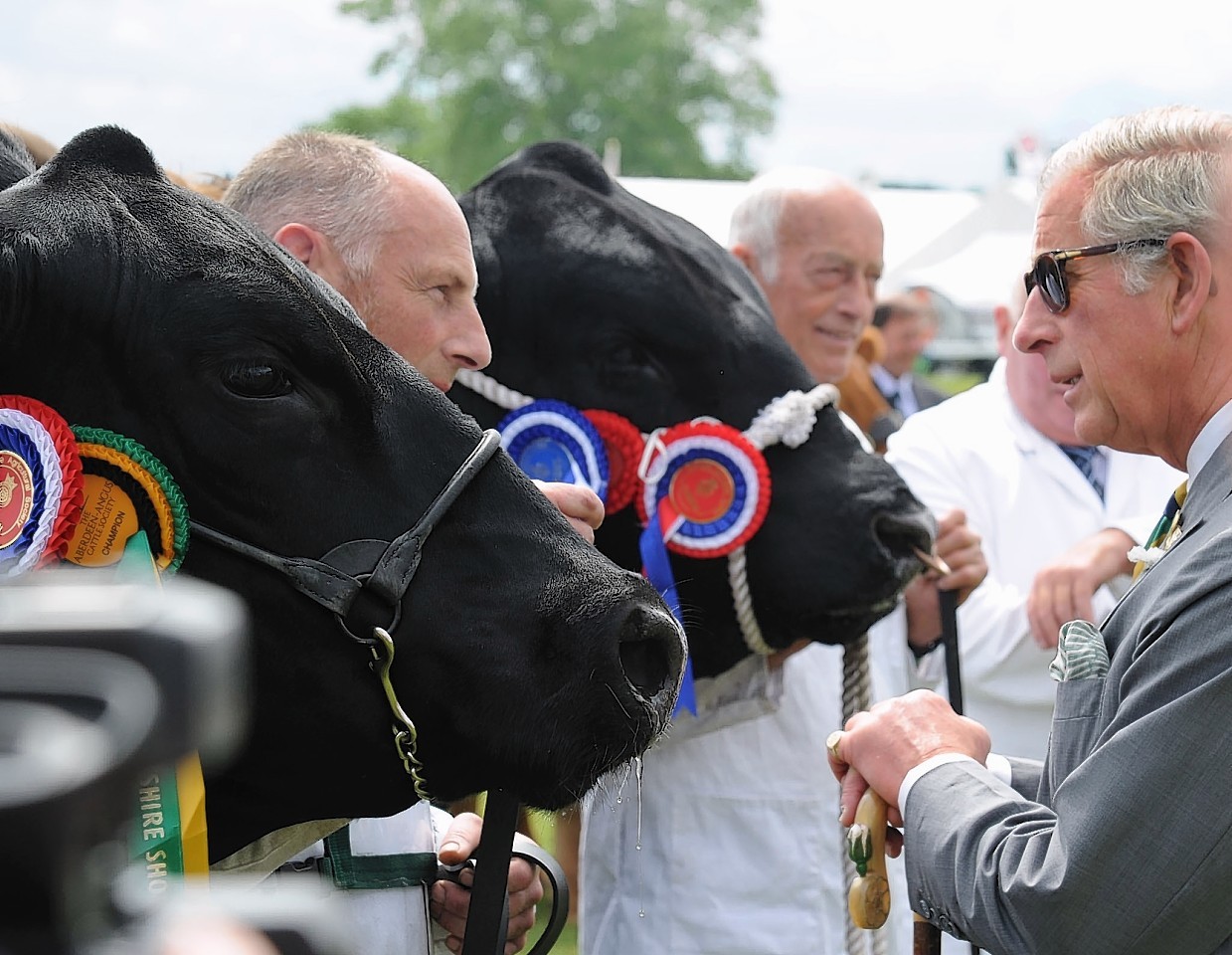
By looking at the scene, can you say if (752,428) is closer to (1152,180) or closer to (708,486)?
(708,486)

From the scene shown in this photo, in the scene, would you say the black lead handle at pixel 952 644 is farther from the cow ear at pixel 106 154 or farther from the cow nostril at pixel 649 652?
the cow ear at pixel 106 154

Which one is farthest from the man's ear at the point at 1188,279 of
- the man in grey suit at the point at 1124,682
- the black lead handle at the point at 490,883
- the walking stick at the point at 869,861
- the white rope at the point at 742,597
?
the white rope at the point at 742,597

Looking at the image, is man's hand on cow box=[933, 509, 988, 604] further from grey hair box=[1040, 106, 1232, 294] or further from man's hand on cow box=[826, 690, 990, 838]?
grey hair box=[1040, 106, 1232, 294]

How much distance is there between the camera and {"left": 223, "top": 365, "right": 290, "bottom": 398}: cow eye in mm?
1824

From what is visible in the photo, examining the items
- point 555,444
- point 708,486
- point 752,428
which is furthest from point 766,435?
point 555,444

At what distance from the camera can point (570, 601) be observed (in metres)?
1.89

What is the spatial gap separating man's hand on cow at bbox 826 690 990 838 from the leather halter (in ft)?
2.26

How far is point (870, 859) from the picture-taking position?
2.09 meters

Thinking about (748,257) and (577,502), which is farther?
(748,257)

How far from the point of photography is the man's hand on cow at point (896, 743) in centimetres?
208

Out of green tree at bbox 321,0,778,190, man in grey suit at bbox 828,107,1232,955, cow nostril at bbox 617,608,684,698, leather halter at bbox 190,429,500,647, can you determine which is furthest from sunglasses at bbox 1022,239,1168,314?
green tree at bbox 321,0,778,190

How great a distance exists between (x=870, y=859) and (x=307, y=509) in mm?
908

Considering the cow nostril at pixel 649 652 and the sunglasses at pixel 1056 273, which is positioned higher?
the sunglasses at pixel 1056 273

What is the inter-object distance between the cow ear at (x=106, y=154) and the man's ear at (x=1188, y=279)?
4.42 feet
